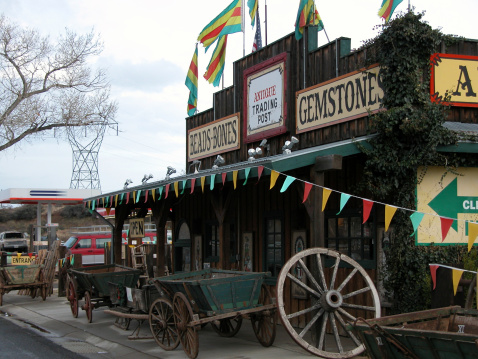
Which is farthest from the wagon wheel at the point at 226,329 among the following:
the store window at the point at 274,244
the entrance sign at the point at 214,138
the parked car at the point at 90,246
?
the parked car at the point at 90,246

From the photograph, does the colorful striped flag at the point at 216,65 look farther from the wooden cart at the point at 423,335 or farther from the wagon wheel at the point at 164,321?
the wooden cart at the point at 423,335

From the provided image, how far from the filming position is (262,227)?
12797 mm

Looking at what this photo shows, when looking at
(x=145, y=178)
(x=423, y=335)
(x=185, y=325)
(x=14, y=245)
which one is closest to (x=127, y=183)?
(x=145, y=178)

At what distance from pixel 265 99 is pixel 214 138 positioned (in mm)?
2896

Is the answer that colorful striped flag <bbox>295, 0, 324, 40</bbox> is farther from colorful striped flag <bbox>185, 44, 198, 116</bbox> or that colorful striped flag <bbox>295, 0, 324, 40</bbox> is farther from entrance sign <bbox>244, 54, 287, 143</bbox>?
colorful striped flag <bbox>185, 44, 198, 116</bbox>

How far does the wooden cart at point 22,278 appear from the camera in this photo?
16.2m

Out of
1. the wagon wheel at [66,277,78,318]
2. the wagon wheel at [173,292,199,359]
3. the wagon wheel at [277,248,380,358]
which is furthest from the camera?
the wagon wheel at [66,277,78,318]

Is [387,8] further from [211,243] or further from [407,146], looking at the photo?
[211,243]

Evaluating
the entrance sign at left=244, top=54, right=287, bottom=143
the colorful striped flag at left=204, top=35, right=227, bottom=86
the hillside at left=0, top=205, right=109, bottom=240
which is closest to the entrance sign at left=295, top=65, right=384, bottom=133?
the entrance sign at left=244, top=54, right=287, bottom=143

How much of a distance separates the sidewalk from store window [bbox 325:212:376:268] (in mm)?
1832

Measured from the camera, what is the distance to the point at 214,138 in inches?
614

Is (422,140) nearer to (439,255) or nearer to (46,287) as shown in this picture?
(439,255)

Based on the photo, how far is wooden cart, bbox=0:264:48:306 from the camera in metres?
16.2

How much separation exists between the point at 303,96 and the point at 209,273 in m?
4.03
